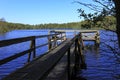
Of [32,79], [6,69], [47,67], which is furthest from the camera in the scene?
[6,69]

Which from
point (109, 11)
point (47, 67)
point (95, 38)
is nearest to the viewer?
point (47, 67)

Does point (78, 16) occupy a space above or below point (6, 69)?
above

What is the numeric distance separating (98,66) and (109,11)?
1456 cm

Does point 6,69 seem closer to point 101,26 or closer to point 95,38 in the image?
point 101,26

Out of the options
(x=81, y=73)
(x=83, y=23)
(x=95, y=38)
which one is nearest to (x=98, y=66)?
(x=81, y=73)

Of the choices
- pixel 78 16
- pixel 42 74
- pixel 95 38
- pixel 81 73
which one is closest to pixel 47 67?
pixel 42 74

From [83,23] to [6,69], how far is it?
13.2 meters

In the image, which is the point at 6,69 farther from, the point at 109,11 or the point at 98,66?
the point at 109,11

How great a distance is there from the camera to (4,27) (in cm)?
13350

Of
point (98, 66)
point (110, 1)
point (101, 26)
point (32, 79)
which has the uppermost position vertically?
point (110, 1)

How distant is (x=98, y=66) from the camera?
61.6 feet

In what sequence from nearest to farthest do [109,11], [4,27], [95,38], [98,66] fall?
[109,11] → [98,66] → [95,38] → [4,27]

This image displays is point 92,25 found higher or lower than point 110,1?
lower

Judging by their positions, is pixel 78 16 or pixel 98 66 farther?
pixel 98 66
